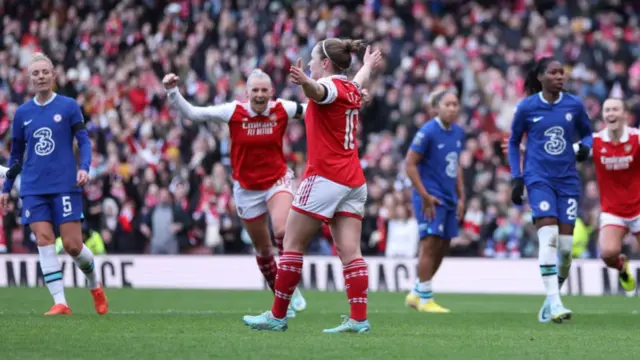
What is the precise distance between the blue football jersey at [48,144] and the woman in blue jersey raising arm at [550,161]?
4389 millimetres

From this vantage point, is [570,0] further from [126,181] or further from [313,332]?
[313,332]

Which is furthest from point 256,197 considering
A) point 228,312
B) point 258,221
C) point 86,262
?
point 86,262

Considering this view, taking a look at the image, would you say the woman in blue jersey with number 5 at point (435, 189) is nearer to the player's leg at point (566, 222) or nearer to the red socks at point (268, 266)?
the player's leg at point (566, 222)

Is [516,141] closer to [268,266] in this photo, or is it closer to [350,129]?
[268,266]

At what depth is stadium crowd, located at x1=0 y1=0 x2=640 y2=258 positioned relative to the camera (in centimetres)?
2330

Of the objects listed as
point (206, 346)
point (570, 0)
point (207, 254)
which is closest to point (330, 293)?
point (207, 254)

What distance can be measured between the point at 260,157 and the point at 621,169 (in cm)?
389

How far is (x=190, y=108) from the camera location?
12.2 m

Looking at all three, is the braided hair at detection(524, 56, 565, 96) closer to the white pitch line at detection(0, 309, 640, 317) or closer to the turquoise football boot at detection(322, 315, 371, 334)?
the white pitch line at detection(0, 309, 640, 317)

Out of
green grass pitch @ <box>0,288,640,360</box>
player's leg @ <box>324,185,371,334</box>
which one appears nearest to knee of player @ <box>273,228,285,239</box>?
green grass pitch @ <box>0,288,640,360</box>

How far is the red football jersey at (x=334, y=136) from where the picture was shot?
1008 centimetres

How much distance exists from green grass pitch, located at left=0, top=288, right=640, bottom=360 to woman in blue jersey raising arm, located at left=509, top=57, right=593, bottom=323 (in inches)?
29.7

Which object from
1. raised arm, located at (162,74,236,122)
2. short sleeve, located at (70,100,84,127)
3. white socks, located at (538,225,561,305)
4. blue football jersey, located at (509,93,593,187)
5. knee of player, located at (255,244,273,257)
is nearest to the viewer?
raised arm, located at (162,74,236,122)

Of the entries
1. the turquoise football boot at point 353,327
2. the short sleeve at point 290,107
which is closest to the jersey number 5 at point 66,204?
the short sleeve at point 290,107
